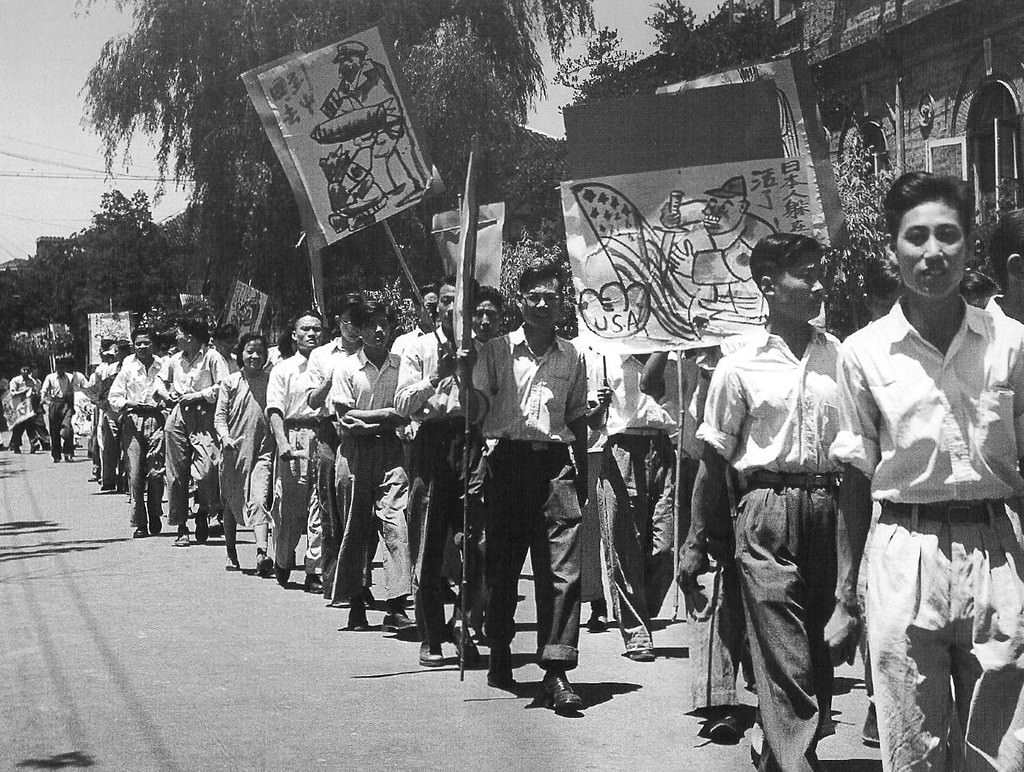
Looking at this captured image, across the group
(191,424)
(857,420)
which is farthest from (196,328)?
(857,420)

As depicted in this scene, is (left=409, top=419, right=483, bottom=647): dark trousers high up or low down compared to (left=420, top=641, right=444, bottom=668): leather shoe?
up

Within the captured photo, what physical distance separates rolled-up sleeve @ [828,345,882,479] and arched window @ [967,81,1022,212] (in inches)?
701

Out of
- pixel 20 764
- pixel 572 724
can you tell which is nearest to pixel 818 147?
pixel 572 724

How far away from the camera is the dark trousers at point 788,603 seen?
16.6ft

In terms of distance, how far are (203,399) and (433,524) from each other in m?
6.56

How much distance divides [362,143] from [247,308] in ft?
28.1

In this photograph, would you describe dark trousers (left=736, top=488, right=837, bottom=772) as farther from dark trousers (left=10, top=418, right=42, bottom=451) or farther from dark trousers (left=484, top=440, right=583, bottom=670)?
dark trousers (left=10, top=418, right=42, bottom=451)

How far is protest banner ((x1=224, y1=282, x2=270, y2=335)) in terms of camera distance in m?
17.0

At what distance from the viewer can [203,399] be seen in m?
14.0

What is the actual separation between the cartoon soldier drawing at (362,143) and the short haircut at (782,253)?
361cm

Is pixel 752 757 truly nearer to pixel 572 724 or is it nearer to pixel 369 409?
pixel 572 724

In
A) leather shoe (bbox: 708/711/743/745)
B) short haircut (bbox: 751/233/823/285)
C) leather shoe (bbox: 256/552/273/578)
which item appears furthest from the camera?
leather shoe (bbox: 256/552/273/578)

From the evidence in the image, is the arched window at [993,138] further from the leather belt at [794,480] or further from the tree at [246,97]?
the leather belt at [794,480]

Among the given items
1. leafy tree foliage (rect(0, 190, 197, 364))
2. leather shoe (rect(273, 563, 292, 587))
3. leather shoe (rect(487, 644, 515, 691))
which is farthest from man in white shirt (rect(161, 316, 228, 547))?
leafy tree foliage (rect(0, 190, 197, 364))
